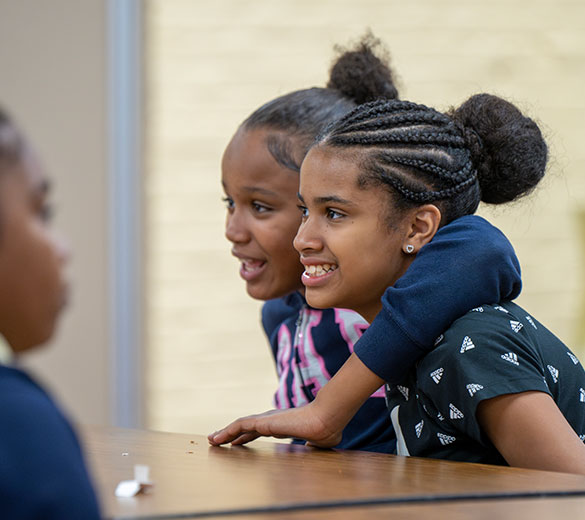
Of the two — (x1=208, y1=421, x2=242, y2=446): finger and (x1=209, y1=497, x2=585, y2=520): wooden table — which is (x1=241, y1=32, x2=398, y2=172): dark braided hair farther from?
(x1=209, y1=497, x2=585, y2=520): wooden table

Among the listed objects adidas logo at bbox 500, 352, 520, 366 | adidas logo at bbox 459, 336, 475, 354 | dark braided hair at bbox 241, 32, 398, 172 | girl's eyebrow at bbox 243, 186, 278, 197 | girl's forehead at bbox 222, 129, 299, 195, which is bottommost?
adidas logo at bbox 500, 352, 520, 366

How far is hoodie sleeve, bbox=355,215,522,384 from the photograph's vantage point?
Result: 1.13 m

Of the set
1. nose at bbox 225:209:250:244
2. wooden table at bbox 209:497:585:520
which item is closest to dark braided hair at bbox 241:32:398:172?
nose at bbox 225:209:250:244

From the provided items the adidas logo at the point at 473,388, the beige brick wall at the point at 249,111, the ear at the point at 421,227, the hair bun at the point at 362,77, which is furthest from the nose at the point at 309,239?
the beige brick wall at the point at 249,111

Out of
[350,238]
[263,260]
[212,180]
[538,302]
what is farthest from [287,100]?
[538,302]

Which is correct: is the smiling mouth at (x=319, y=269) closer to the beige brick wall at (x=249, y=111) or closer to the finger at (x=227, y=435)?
the finger at (x=227, y=435)

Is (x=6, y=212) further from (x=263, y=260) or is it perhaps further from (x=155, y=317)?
(x=155, y=317)

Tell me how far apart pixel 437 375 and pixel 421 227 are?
249 mm

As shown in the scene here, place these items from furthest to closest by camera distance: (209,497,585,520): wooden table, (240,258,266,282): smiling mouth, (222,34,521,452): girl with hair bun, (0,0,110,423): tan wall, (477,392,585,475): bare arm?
(0,0,110,423): tan wall < (240,258,266,282): smiling mouth < (222,34,521,452): girl with hair bun < (477,392,585,475): bare arm < (209,497,585,520): wooden table

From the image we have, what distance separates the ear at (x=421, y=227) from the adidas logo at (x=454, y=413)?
26 centimetres

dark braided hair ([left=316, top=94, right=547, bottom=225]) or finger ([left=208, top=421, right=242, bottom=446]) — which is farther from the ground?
dark braided hair ([left=316, top=94, right=547, bottom=225])

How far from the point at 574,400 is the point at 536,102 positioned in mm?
1970

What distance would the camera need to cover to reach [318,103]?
1666mm

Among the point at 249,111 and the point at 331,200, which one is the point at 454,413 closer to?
the point at 331,200
